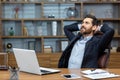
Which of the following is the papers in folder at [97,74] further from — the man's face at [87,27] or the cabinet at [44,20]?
the cabinet at [44,20]

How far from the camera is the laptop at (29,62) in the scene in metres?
2.48

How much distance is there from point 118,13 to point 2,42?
2448mm

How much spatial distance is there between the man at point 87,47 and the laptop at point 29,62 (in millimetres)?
632

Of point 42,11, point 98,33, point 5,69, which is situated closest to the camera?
point 5,69

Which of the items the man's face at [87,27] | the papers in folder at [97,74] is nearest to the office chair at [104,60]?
the man's face at [87,27]

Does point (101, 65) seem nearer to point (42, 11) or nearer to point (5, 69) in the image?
point (5, 69)

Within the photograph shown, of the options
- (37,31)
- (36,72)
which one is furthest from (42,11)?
(36,72)

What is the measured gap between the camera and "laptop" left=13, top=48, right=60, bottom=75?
2477mm

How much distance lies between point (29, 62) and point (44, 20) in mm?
3005

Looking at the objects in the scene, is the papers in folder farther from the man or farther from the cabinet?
the cabinet

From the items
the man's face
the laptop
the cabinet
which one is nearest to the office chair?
the man's face

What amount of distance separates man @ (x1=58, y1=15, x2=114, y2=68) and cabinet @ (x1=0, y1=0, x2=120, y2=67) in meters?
2.01

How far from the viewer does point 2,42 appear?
5.48 m

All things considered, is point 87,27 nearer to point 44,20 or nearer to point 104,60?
point 104,60
